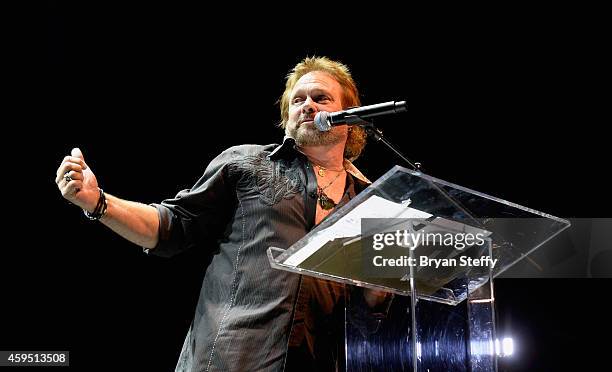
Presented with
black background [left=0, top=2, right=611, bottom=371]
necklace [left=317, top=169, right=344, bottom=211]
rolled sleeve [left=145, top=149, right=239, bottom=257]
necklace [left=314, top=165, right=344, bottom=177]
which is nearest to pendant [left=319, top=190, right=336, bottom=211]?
necklace [left=317, top=169, right=344, bottom=211]

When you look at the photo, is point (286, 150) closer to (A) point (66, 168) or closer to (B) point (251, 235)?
(B) point (251, 235)

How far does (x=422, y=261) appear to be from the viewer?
4.85ft

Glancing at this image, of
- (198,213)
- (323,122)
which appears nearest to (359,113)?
(323,122)

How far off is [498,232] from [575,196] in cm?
229

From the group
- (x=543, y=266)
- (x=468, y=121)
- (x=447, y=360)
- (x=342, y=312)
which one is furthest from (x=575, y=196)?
(x=447, y=360)

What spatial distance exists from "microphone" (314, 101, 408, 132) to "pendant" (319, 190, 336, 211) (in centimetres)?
37

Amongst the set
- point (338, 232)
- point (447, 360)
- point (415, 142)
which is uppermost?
point (415, 142)

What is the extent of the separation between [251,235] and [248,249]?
48 millimetres

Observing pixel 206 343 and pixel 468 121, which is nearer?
pixel 206 343

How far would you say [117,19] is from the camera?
3.42m

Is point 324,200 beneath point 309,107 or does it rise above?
beneath

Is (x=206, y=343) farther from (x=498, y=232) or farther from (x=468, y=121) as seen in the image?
(x=468, y=121)

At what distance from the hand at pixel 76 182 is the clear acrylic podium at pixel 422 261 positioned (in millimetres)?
517

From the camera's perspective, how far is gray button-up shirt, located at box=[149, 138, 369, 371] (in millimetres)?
1808
